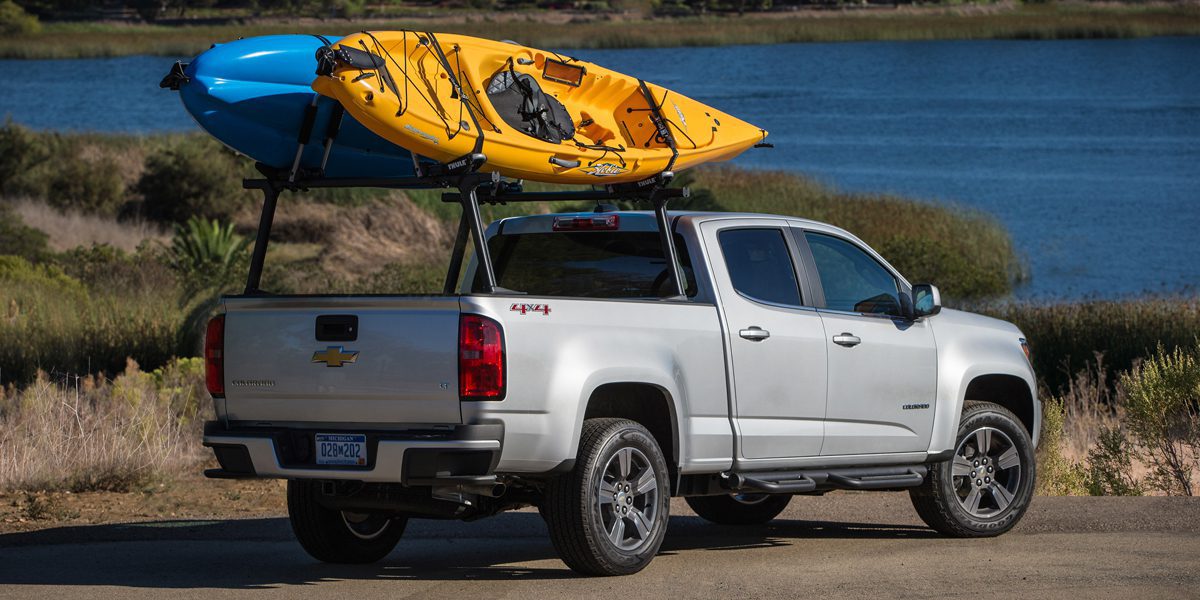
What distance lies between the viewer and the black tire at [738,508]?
1112 cm

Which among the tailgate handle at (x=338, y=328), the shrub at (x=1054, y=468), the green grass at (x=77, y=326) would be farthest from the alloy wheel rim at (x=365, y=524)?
the green grass at (x=77, y=326)

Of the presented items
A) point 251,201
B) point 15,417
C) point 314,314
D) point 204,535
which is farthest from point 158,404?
point 251,201

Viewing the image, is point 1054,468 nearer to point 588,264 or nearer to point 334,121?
point 588,264

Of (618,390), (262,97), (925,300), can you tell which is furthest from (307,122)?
(925,300)

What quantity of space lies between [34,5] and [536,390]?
471ft

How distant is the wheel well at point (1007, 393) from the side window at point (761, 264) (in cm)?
177

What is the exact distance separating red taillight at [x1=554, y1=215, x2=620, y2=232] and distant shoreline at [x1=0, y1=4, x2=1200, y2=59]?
335 ft

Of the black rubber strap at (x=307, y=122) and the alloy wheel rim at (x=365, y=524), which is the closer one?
the black rubber strap at (x=307, y=122)

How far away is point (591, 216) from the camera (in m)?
9.45

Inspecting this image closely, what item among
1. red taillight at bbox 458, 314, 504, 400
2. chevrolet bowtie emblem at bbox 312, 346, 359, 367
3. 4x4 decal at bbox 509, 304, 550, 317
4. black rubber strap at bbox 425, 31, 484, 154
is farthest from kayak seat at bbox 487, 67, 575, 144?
chevrolet bowtie emblem at bbox 312, 346, 359, 367

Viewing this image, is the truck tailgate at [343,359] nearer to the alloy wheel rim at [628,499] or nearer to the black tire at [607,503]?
the black tire at [607,503]

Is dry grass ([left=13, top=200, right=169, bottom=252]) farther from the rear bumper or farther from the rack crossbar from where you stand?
the rear bumper

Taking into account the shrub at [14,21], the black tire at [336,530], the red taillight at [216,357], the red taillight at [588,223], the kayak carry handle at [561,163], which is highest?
the shrub at [14,21]

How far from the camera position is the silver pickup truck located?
791cm
